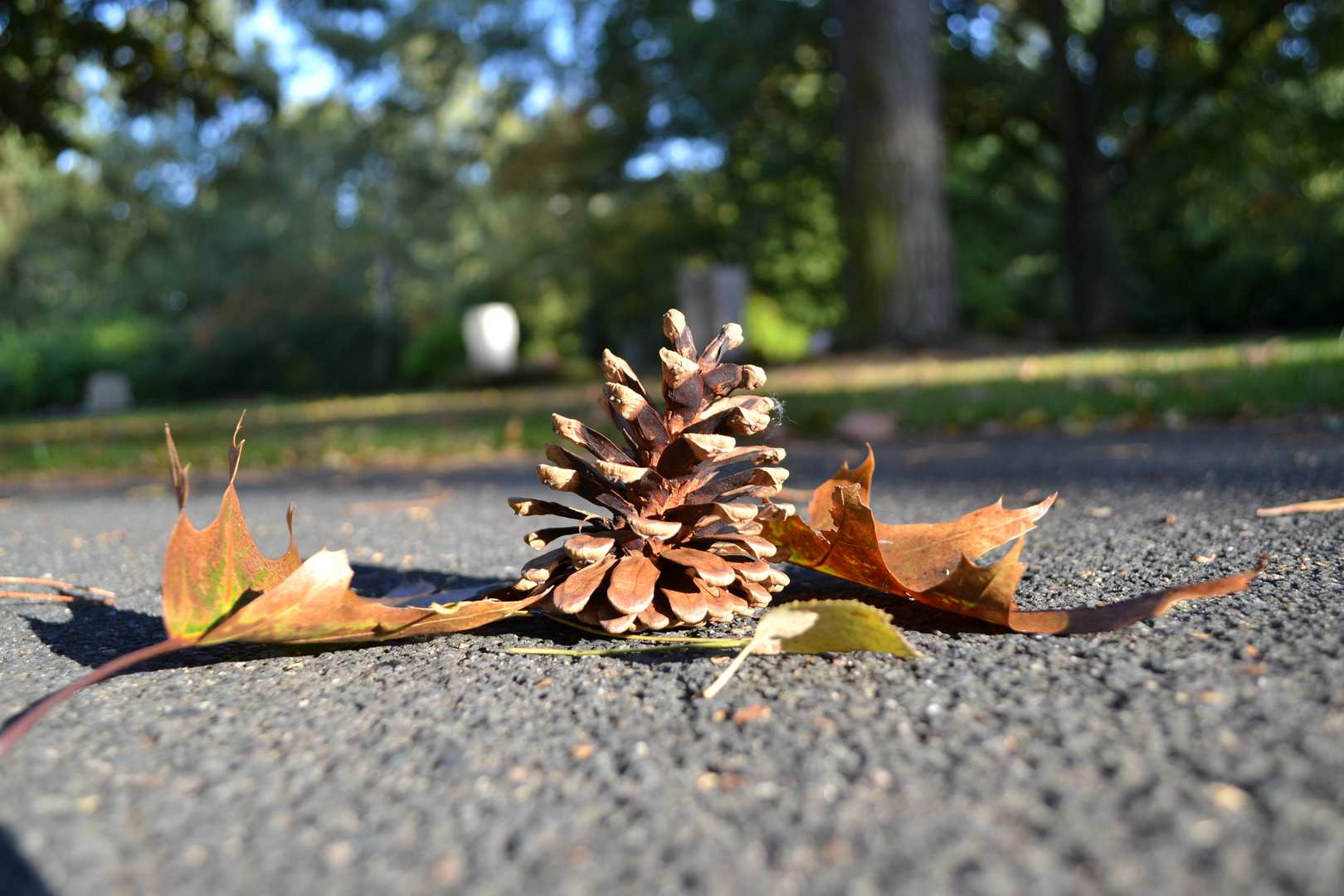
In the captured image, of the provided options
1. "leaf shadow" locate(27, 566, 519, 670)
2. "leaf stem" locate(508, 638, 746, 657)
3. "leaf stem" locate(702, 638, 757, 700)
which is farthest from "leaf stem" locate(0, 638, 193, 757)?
"leaf stem" locate(702, 638, 757, 700)

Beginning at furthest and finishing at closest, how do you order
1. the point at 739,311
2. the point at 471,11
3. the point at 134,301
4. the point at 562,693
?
1. the point at 134,301
2. the point at 471,11
3. the point at 739,311
4. the point at 562,693

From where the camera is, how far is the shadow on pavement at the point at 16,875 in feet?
1.67

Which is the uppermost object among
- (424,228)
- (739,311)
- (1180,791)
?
(424,228)

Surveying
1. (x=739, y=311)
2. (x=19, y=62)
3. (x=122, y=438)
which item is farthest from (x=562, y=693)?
(x=739, y=311)

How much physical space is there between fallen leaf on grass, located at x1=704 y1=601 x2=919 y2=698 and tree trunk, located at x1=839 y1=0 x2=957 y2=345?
5.65m

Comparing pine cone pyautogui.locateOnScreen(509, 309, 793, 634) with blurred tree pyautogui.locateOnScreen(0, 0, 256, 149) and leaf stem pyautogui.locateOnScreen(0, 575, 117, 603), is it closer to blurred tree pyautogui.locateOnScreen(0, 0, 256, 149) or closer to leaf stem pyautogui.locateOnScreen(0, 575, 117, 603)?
leaf stem pyautogui.locateOnScreen(0, 575, 117, 603)

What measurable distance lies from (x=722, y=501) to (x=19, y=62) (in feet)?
25.4

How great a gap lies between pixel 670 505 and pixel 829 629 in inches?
10.9

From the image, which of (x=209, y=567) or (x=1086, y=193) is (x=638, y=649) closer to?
(x=209, y=567)

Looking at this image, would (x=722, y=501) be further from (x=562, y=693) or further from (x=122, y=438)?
(x=122, y=438)

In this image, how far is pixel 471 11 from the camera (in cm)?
2266

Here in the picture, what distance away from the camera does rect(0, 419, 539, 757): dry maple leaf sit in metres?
0.80

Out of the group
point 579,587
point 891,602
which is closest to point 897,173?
point 891,602

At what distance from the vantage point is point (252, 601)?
34.3 inches
